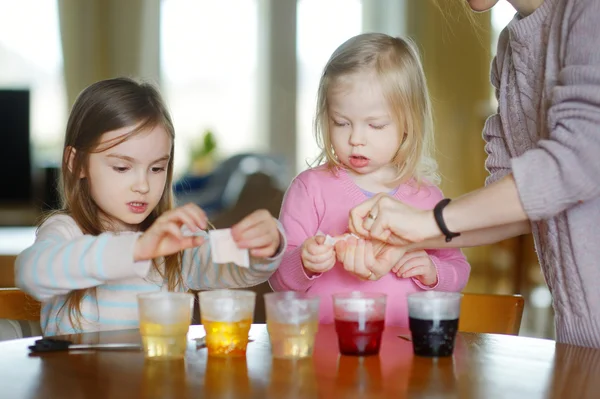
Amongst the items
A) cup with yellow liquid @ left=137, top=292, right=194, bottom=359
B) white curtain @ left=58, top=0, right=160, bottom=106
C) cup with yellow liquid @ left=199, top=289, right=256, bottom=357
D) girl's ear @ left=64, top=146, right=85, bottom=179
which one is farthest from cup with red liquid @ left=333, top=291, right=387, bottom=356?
white curtain @ left=58, top=0, right=160, bottom=106

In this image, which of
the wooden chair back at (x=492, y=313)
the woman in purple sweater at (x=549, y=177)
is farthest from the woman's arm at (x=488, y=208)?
the wooden chair back at (x=492, y=313)

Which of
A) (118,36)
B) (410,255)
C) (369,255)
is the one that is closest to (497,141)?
(410,255)

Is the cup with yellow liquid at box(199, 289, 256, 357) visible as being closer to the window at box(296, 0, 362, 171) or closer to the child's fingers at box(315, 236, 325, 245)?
the child's fingers at box(315, 236, 325, 245)

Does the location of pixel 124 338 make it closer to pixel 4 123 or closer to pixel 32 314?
pixel 32 314

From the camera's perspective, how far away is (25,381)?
1.24 metres

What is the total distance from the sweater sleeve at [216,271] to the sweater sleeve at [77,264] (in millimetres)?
294

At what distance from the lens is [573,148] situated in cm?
140

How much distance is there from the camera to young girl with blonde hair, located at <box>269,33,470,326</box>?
1.85m

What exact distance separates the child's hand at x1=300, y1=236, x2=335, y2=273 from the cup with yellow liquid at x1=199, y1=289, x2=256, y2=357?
330 millimetres

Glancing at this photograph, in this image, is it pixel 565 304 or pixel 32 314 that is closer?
pixel 565 304

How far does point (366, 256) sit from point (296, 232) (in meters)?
0.25

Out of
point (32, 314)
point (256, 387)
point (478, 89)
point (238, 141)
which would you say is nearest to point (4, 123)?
point (238, 141)

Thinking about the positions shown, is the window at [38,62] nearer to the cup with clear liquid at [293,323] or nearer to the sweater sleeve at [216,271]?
the sweater sleeve at [216,271]

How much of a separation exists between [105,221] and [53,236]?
0.61ft
